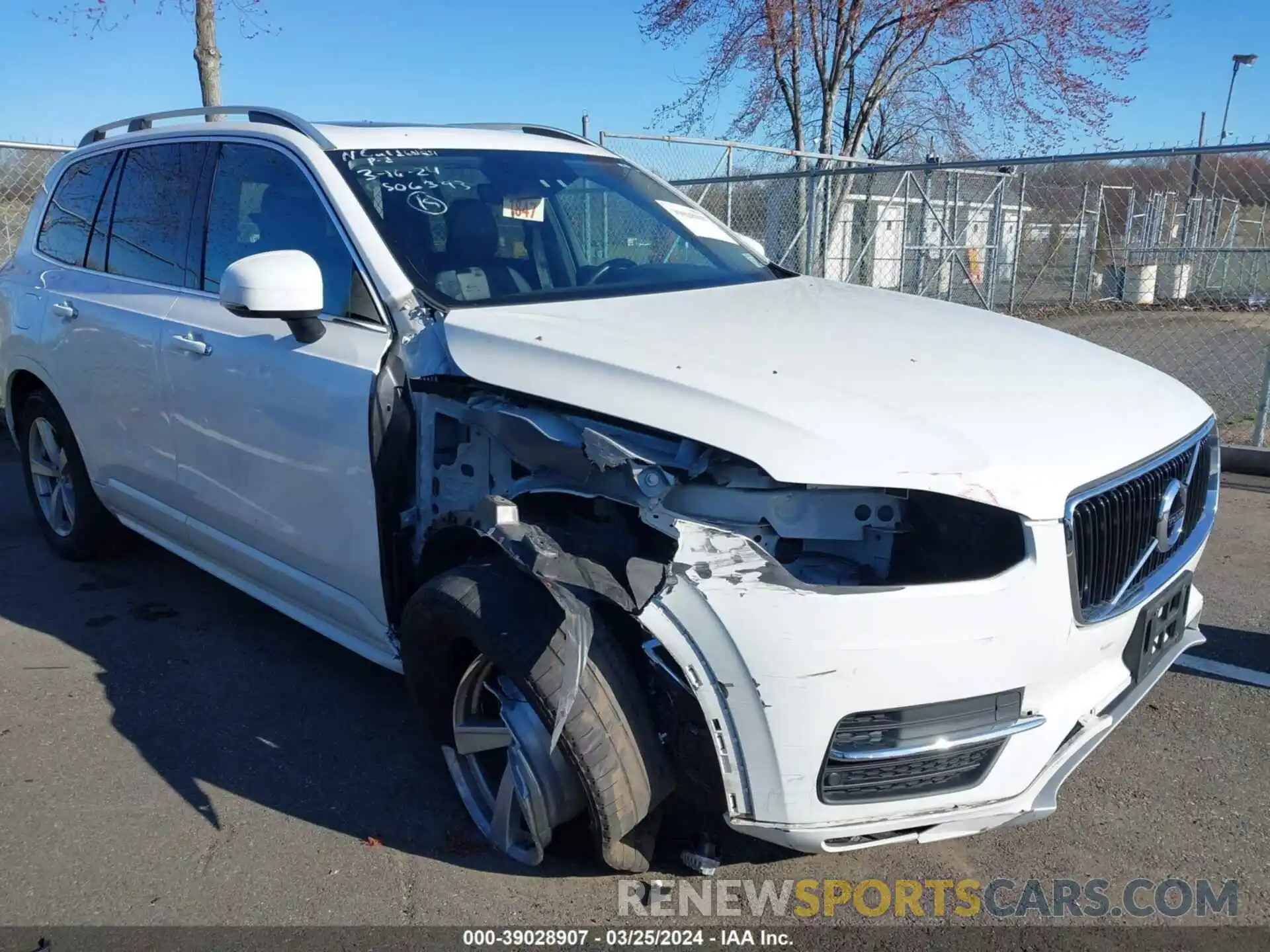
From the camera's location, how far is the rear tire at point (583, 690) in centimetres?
236

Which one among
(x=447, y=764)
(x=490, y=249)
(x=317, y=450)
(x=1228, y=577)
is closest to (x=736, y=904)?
(x=447, y=764)

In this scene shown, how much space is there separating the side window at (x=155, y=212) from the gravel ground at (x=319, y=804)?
1.57 meters

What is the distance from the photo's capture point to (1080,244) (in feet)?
37.2

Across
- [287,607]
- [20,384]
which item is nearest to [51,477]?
[20,384]

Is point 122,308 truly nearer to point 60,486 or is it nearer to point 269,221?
point 269,221

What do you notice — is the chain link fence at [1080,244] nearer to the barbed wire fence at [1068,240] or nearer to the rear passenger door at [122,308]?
the barbed wire fence at [1068,240]

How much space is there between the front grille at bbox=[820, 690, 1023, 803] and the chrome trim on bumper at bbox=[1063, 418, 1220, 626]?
290 millimetres

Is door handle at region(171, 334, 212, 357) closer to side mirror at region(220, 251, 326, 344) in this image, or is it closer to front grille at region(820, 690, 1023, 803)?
side mirror at region(220, 251, 326, 344)

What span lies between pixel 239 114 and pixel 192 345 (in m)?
1.02

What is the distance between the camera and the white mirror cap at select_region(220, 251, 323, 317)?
2920 mm

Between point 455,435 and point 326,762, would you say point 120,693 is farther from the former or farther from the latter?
point 455,435

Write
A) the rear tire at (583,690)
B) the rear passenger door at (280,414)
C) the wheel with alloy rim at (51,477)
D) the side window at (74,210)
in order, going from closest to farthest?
1. the rear tire at (583,690)
2. the rear passenger door at (280,414)
3. the side window at (74,210)
4. the wheel with alloy rim at (51,477)

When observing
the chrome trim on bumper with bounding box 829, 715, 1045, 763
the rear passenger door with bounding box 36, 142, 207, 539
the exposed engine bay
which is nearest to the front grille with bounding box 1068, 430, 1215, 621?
the exposed engine bay

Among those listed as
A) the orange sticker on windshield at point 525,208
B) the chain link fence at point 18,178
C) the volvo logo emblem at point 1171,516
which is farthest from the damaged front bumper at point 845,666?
the chain link fence at point 18,178
